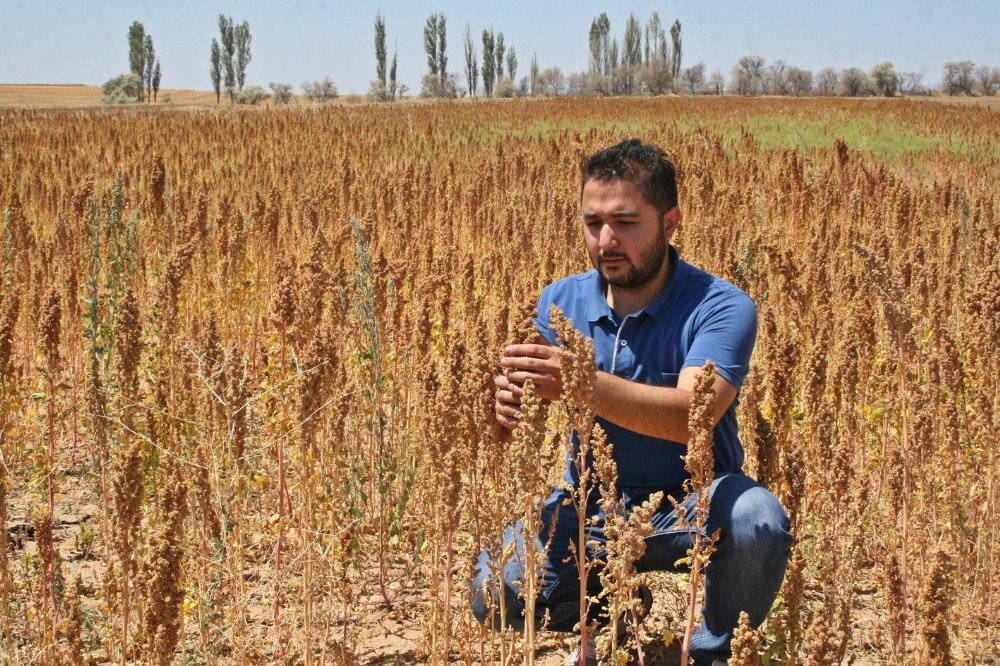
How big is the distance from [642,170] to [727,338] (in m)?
0.68

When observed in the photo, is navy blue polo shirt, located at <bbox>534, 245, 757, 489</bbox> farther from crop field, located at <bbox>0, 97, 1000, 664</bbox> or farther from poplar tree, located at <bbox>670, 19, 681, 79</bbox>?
poplar tree, located at <bbox>670, 19, 681, 79</bbox>

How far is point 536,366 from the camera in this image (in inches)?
76.9

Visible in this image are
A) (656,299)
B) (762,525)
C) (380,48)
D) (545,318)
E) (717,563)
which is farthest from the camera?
(380,48)

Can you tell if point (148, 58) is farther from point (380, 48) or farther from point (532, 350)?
point (532, 350)

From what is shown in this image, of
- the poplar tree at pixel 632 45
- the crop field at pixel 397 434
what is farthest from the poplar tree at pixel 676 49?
the crop field at pixel 397 434

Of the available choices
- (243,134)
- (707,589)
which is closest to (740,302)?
(707,589)

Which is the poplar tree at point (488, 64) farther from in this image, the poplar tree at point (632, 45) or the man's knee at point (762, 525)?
the man's knee at point (762, 525)

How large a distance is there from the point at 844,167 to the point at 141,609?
316 inches

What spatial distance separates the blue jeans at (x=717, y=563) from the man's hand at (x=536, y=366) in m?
0.54

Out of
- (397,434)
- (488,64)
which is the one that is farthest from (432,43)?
(397,434)

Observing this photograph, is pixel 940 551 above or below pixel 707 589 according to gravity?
above

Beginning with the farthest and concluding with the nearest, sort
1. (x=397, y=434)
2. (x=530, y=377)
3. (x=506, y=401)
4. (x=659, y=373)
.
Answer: (x=397, y=434), (x=659, y=373), (x=506, y=401), (x=530, y=377)

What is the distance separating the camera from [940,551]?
4.97ft

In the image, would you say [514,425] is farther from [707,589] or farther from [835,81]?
[835,81]
